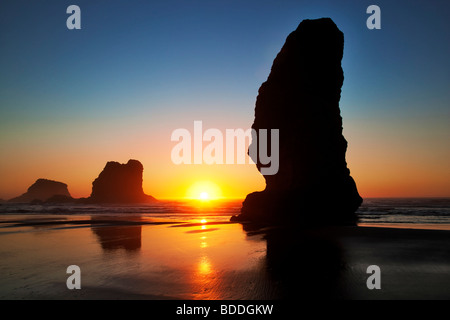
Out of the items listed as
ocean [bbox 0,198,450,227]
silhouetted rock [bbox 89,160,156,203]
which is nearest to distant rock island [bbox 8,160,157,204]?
silhouetted rock [bbox 89,160,156,203]

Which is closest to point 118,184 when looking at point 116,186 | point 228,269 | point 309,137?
point 116,186

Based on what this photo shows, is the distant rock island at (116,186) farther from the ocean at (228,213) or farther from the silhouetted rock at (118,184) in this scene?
the ocean at (228,213)

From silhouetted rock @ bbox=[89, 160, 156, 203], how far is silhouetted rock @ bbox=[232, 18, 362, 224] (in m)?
144

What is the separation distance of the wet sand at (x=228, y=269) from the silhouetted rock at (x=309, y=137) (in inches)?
585

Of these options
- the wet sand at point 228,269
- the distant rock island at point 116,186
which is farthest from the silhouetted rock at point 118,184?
the wet sand at point 228,269

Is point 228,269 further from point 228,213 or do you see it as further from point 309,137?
point 228,213

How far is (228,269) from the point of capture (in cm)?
1026

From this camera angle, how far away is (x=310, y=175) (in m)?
32.2

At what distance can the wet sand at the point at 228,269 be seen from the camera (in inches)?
302

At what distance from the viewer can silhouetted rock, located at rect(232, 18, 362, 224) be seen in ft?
104

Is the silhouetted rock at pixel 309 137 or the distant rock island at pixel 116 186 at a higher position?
the silhouetted rock at pixel 309 137

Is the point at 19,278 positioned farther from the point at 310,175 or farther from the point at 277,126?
the point at 277,126

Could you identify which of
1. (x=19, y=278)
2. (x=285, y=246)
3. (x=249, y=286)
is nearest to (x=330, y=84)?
(x=285, y=246)

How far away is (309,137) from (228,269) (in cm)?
2569
